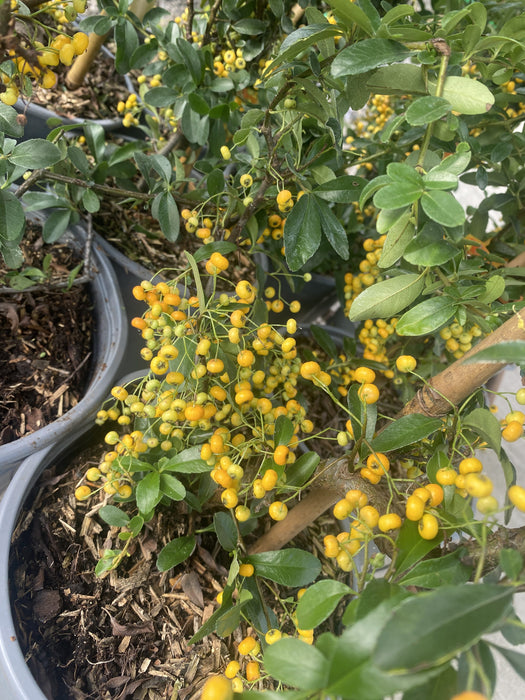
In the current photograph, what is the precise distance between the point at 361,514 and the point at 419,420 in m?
0.12

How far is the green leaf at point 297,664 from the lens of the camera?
1.00ft

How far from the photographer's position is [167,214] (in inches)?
32.9

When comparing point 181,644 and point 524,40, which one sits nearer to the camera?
point 524,40

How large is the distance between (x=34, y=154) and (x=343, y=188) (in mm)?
438

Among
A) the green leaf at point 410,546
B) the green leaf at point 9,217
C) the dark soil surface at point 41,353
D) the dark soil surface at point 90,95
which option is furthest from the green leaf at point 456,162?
the dark soil surface at point 90,95

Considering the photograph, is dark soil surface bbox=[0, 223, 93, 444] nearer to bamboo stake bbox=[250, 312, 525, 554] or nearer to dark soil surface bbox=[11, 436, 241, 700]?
dark soil surface bbox=[11, 436, 241, 700]

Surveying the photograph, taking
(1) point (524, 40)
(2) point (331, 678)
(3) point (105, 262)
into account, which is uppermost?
(1) point (524, 40)

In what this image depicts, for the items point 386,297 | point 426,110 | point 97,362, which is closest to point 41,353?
point 97,362

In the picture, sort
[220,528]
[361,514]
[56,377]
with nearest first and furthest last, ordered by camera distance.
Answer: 1. [361,514]
2. [220,528]
3. [56,377]

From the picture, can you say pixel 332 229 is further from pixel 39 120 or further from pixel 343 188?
pixel 39 120

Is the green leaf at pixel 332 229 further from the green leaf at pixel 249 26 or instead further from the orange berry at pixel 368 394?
the green leaf at pixel 249 26

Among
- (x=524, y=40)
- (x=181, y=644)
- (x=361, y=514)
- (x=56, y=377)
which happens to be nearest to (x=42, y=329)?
(x=56, y=377)

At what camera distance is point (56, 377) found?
89cm

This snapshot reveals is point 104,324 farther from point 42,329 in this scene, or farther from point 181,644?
point 181,644
